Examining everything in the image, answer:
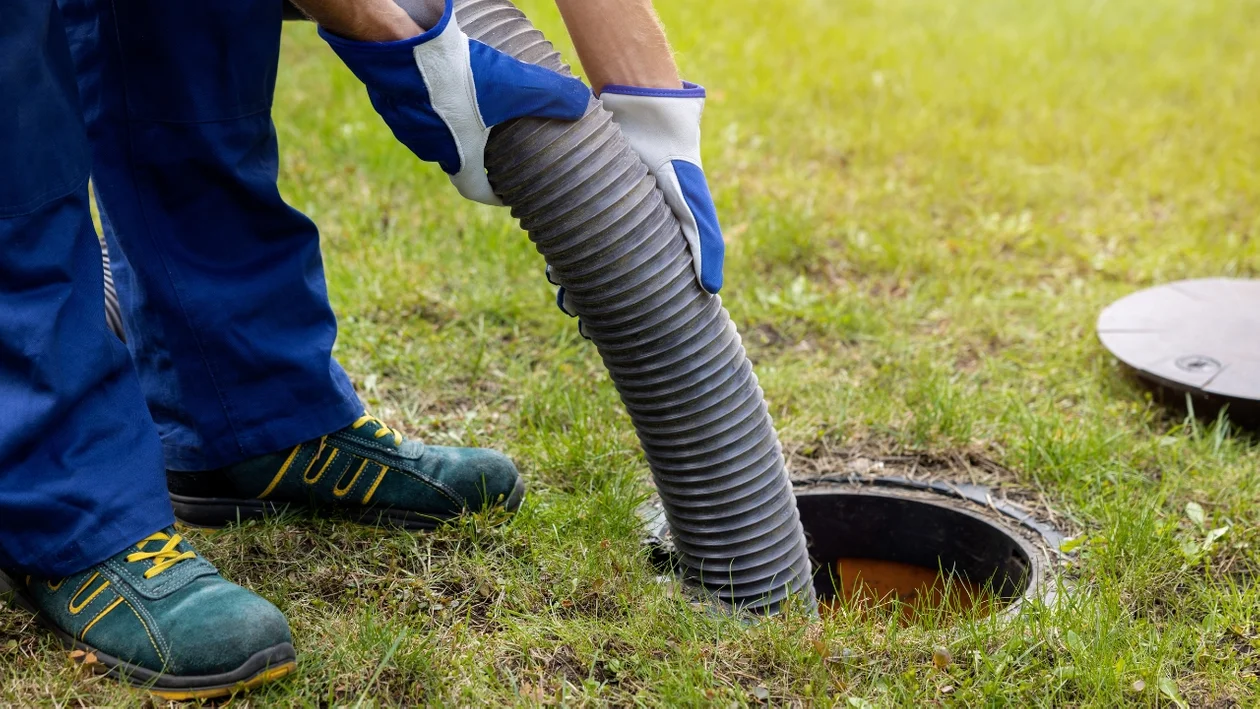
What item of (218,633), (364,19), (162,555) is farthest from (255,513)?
(364,19)

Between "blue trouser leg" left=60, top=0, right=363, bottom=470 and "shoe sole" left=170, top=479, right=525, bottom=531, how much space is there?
9 cm

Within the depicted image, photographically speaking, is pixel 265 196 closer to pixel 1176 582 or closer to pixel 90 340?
pixel 90 340

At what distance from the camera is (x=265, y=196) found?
6.68ft

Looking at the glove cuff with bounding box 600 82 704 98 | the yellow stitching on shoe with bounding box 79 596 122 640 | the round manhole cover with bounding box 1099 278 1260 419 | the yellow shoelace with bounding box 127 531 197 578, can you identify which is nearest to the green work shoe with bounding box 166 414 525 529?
the yellow shoelace with bounding box 127 531 197 578

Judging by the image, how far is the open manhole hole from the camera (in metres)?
2.43

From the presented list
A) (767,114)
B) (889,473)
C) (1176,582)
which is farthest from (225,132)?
(767,114)

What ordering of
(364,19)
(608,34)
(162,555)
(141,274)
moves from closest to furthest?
(364,19)
(162,555)
(608,34)
(141,274)

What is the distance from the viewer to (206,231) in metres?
2.04

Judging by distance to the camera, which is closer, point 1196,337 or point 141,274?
point 141,274

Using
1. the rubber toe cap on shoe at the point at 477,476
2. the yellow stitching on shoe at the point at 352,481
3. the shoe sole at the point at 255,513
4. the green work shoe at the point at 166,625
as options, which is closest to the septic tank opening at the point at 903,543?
the rubber toe cap on shoe at the point at 477,476

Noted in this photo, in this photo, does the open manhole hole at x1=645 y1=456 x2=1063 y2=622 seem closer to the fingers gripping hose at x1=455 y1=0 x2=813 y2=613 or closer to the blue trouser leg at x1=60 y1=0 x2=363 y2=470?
the fingers gripping hose at x1=455 y1=0 x2=813 y2=613

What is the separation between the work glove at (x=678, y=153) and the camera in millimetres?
1972

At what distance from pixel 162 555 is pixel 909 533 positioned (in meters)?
1.61

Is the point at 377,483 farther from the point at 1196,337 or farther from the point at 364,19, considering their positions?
the point at 1196,337
